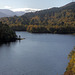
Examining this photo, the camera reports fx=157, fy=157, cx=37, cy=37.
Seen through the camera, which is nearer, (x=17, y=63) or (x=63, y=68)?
(x=63, y=68)

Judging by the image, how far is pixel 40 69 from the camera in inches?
1692

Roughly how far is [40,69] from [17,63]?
9142 mm

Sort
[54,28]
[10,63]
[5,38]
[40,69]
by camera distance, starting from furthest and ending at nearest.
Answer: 1. [54,28]
2. [5,38]
3. [10,63]
4. [40,69]

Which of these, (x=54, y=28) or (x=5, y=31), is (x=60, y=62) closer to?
(x=5, y=31)

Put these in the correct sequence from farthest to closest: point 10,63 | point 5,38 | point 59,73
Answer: point 5,38
point 10,63
point 59,73

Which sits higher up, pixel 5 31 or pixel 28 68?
pixel 5 31

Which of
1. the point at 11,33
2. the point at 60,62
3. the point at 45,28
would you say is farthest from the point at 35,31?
the point at 60,62

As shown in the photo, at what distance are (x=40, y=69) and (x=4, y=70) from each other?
9.70 m

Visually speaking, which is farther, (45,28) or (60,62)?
(45,28)

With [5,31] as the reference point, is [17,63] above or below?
below

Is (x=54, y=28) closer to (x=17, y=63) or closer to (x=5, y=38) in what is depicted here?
(x=5, y=38)

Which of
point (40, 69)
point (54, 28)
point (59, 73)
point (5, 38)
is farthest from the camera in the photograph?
point (54, 28)

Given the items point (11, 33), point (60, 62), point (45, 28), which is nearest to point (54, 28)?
point (45, 28)

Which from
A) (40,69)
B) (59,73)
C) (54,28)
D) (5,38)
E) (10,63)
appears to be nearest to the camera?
(59,73)
